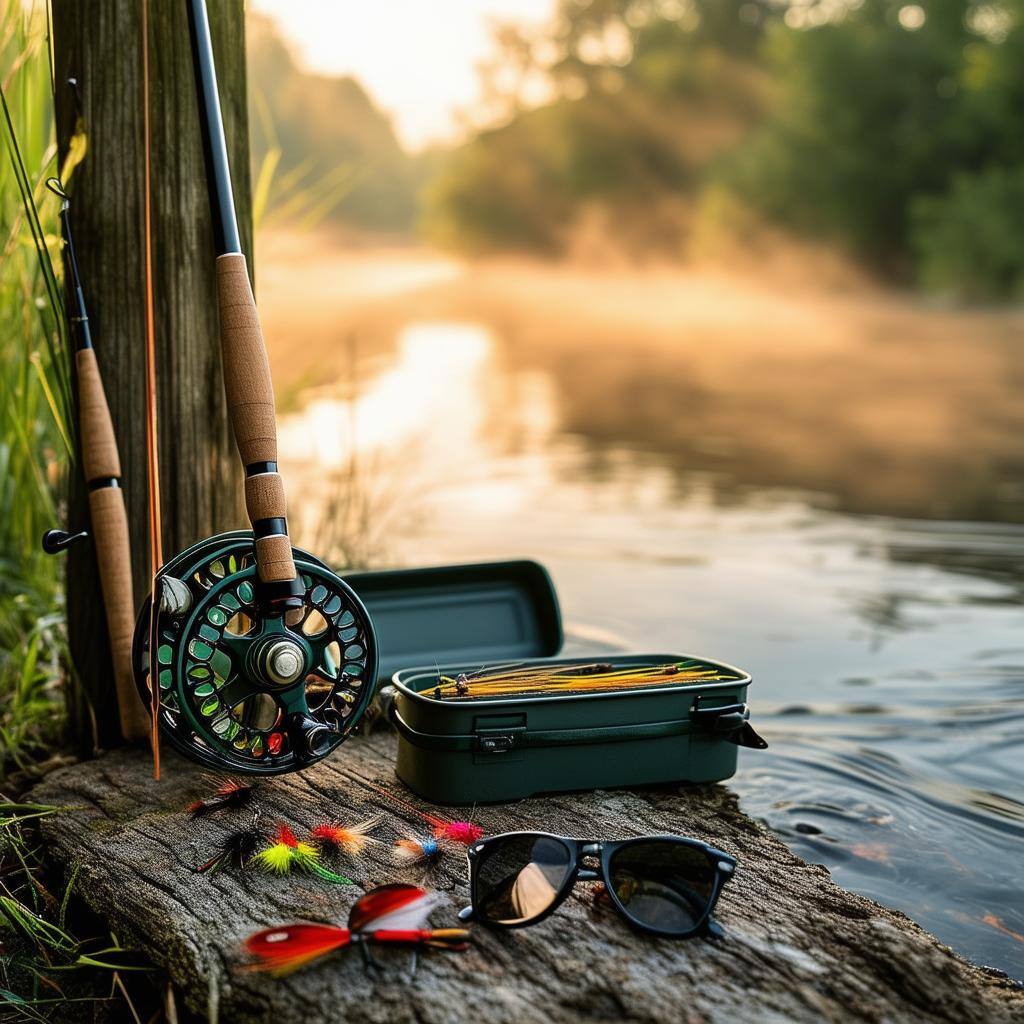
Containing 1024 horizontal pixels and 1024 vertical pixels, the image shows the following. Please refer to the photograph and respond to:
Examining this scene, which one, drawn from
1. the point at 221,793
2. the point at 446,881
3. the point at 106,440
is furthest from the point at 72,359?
the point at 446,881

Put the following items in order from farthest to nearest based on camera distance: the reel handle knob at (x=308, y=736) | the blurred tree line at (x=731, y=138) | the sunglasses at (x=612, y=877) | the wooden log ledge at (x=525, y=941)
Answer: the blurred tree line at (x=731, y=138) → the reel handle knob at (x=308, y=736) → the sunglasses at (x=612, y=877) → the wooden log ledge at (x=525, y=941)

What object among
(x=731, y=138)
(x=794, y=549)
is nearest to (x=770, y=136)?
(x=731, y=138)

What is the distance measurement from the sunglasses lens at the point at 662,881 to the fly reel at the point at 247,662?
0.61m

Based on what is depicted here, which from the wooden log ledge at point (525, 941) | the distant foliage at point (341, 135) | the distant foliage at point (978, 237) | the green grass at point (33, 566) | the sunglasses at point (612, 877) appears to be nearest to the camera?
the wooden log ledge at point (525, 941)

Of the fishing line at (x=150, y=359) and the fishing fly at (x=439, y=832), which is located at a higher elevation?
the fishing line at (x=150, y=359)

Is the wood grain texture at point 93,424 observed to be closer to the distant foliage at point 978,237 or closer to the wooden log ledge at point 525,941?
the wooden log ledge at point 525,941

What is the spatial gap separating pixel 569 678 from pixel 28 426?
1.44 m

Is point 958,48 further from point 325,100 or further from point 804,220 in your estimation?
point 325,100

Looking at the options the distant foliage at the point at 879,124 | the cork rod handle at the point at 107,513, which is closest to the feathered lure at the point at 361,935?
the cork rod handle at the point at 107,513

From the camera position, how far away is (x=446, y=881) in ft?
6.55

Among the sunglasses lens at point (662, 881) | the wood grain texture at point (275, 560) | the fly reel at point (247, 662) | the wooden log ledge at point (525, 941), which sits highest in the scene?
the wood grain texture at point (275, 560)

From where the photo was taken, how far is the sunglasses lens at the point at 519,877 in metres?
1.84

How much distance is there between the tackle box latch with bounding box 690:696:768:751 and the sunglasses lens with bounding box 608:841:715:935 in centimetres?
52

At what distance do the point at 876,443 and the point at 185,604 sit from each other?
9461mm
